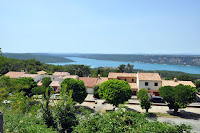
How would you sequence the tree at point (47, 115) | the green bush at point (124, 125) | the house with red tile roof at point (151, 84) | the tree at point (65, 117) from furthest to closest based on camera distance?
the house with red tile roof at point (151, 84), the tree at point (47, 115), the tree at point (65, 117), the green bush at point (124, 125)

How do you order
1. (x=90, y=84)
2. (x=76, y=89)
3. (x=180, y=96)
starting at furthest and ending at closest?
(x=90, y=84), (x=76, y=89), (x=180, y=96)

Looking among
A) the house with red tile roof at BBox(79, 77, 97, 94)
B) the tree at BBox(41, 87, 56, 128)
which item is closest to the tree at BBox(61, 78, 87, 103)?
the house with red tile roof at BBox(79, 77, 97, 94)

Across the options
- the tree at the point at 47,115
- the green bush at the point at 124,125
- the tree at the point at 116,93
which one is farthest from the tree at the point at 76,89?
the green bush at the point at 124,125

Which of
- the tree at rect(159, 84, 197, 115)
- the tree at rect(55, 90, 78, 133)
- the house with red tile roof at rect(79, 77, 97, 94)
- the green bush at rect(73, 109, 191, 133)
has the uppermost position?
the green bush at rect(73, 109, 191, 133)

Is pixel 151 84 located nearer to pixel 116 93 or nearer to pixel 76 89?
pixel 116 93

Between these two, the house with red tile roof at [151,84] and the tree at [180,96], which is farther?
the house with red tile roof at [151,84]

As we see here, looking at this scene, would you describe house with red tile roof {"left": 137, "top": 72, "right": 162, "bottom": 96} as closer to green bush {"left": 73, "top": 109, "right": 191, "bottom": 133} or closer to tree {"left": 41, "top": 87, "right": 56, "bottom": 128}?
tree {"left": 41, "top": 87, "right": 56, "bottom": 128}

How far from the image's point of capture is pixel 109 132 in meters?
6.02

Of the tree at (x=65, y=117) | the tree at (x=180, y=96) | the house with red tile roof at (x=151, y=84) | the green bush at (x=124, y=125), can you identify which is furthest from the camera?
the house with red tile roof at (x=151, y=84)

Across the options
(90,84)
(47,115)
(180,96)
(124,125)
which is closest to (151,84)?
(180,96)

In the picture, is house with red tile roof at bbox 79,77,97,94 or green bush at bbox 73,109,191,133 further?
house with red tile roof at bbox 79,77,97,94

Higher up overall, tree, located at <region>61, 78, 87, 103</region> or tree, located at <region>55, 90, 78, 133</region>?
tree, located at <region>55, 90, 78, 133</region>

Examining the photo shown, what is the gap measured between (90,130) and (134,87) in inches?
1154

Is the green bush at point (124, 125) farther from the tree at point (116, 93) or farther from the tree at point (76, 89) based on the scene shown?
the tree at point (76, 89)
